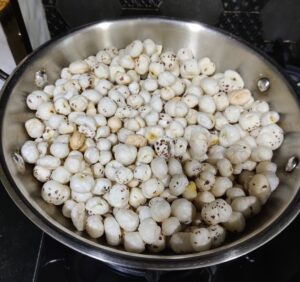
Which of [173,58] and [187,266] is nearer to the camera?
[187,266]

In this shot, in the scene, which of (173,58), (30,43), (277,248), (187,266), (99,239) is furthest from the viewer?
(30,43)

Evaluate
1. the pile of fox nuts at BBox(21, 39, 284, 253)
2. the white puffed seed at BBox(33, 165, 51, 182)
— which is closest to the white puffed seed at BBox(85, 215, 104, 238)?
the pile of fox nuts at BBox(21, 39, 284, 253)

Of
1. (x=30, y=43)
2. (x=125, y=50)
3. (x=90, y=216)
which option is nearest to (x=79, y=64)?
(x=125, y=50)

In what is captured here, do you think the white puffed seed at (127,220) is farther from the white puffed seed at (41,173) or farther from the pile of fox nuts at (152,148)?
the white puffed seed at (41,173)

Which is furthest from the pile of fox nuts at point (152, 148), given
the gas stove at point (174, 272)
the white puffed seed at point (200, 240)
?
the gas stove at point (174, 272)

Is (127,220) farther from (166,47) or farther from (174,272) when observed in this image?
(166,47)

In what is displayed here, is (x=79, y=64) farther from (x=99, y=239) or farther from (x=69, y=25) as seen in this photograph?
(x=99, y=239)

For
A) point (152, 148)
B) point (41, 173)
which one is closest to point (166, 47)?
point (152, 148)
